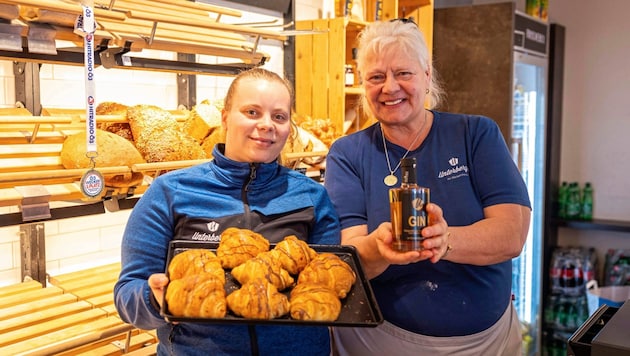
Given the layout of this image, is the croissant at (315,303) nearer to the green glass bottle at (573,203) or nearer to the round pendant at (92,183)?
the round pendant at (92,183)

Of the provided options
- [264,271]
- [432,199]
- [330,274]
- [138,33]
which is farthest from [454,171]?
[138,33]

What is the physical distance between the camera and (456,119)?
1.84 metres

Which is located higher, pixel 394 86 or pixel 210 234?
pixel 394 86

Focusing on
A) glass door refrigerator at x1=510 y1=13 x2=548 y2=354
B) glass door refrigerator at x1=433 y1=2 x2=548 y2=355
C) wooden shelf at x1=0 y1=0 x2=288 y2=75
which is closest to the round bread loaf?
wooden shelf at x1=0 y1=0 x2=288 y2=75

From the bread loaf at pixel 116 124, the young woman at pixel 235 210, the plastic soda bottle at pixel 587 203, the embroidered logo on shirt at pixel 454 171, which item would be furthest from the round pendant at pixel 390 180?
the plastic soda bottle at pixel 587 203

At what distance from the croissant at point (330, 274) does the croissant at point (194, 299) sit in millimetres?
205

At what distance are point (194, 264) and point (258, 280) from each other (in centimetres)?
13

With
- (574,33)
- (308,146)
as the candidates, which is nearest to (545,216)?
(574,33)

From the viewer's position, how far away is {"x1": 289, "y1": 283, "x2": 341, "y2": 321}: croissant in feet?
4.06

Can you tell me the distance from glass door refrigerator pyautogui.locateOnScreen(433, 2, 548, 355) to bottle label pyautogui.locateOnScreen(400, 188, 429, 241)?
270 centimetres

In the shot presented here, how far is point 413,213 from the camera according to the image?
1.33m

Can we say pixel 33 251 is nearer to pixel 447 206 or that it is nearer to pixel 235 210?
pixel 235 210

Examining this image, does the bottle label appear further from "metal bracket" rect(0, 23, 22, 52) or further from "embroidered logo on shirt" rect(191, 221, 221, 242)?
"metal bracket" rect(0, 23, 22, 52)

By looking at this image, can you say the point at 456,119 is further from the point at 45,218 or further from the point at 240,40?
the point at 45,218
